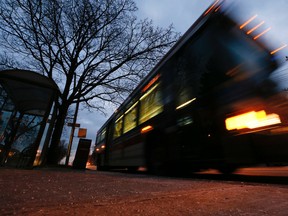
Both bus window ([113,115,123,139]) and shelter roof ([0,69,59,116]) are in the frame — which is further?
bus window ([113,115,123,139])

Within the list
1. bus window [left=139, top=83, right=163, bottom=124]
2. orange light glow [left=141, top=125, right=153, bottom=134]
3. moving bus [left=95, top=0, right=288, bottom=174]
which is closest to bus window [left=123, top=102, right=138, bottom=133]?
bus window [left=139, top=83, right=163, bottom=124]

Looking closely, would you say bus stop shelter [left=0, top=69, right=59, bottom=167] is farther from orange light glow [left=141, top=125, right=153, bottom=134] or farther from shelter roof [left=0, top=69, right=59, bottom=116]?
orange light glow [left=141, top=125, right=153, bottom=134]

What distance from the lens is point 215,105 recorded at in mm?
3848

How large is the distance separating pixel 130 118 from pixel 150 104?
1.63 metres

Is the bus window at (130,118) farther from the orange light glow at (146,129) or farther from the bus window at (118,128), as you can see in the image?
the orange light glow at (146,129)

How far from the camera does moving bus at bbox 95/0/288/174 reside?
10.7 feet

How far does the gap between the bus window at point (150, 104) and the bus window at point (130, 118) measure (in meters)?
0.53

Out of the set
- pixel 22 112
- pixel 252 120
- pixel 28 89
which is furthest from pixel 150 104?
pixel 22 112

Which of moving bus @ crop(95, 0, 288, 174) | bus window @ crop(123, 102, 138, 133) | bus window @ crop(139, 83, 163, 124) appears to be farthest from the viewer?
bus window @ crop(123, 102, 138, 133)

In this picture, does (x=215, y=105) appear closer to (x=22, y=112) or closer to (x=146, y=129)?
(x=146, y=129)

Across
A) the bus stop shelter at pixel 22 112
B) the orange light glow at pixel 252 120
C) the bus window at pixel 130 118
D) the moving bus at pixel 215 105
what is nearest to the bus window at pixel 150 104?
the moving bus at pixel 215 105

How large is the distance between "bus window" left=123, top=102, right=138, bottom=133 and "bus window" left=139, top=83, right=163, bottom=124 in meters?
0.53

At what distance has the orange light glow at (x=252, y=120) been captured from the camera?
3154 mm

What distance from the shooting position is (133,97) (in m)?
7.38
